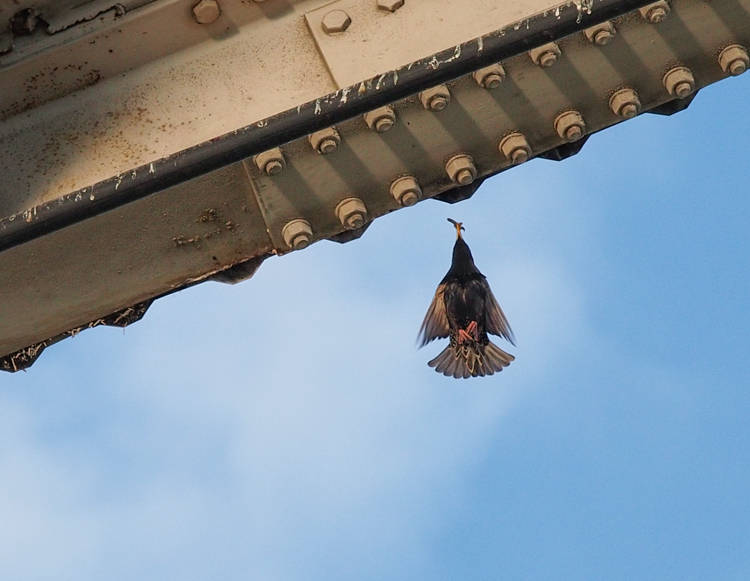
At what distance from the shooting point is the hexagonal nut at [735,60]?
9.30 meters

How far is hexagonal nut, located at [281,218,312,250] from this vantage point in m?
9.25

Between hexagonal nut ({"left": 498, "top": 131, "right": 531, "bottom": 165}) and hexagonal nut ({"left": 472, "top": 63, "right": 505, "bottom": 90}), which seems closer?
hexagonal nut ({"left": 472, "top": 63, "right": 505, "bottom": 90})

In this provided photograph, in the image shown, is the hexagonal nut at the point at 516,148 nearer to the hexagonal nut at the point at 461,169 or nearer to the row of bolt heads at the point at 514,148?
the row of bolt heads at the point at 514,148

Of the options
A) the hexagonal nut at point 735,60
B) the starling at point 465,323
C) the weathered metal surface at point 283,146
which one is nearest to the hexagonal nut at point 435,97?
the weathered metal surface at point 283,146

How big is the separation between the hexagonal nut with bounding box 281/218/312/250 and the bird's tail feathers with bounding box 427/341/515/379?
11.3ft

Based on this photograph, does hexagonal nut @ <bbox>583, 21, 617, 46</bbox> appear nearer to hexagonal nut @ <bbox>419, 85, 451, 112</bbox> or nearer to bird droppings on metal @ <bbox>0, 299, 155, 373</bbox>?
hexagonal nut @ <bbox>419, 85, 451, 112</bbox>

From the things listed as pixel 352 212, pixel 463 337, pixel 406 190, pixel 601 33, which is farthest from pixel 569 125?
pixel 463 337

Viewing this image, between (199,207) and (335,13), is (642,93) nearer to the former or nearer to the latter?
(335,13)

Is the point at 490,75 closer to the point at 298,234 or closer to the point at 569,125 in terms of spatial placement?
the point at 569,125

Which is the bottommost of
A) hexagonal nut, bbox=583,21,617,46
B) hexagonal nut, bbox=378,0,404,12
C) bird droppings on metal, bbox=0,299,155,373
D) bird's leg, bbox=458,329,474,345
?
bird's leg, bbox=458,329,474,345

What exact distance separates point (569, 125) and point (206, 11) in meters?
2.66

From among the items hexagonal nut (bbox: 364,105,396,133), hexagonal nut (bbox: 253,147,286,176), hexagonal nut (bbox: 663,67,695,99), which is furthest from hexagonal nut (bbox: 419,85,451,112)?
hexagonal nut (bbox: 663,67,695,99)

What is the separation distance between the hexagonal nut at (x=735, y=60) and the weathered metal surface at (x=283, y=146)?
0.5 inches

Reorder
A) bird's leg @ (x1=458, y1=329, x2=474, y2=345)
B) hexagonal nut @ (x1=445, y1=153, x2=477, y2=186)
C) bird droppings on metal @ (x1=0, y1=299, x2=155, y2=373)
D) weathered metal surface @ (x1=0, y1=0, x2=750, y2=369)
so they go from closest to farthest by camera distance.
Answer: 1. weathered metal surface @ (x1=0, y1=0, x2=750, y2=369)
2. hexagonal nut @ (x1=445, y1=153, x2=477, y2=186)
3. bird droppings on metal @ (x1=0, y1=299, x2=155, y2=373)
4. bird's leg @ (x1=458, y1=329, x2=474, y2=345)
